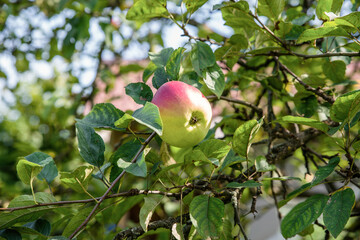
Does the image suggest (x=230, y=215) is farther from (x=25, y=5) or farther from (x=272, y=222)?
(x=272, y=222)

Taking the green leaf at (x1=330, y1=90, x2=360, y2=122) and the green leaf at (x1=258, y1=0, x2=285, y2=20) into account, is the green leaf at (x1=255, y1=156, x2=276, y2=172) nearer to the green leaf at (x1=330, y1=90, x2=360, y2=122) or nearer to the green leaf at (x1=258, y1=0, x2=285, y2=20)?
the green leaf at (x1=330, y1=90, x2=360, y2=122)

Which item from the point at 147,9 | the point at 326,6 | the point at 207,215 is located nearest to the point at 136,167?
the point at 207,215

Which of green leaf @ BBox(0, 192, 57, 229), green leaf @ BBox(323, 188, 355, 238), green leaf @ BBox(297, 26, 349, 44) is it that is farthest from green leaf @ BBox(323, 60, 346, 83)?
green leaf @ BBox(0, 192, 57, 229)

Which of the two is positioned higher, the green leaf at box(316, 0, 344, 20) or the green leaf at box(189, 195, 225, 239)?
the green leaf at box(316, 0, 344, 20)

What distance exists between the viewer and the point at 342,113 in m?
0.84

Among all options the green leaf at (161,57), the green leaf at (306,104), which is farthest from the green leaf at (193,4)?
the green leaf at (306,104)

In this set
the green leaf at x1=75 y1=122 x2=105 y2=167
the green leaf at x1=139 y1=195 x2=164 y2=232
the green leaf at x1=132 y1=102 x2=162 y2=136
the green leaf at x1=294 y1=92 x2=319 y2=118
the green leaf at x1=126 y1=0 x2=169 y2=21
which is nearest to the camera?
the green leaf at x1=132 y1=102 x2=162 y2=136

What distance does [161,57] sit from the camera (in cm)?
96

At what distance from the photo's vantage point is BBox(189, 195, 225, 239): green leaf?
0.76 meters

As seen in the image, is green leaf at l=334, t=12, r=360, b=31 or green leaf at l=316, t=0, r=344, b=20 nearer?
green leaf at l=334, t=12, r=360, b=31

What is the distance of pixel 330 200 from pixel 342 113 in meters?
0.21

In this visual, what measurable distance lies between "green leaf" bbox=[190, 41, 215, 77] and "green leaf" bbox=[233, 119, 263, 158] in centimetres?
16

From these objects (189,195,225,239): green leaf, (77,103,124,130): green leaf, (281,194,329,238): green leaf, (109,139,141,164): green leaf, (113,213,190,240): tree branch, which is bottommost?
(281,194,329,238): green leaf

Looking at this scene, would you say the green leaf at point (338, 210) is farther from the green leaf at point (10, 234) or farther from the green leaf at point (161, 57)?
the green leaf at point (10, 234)
